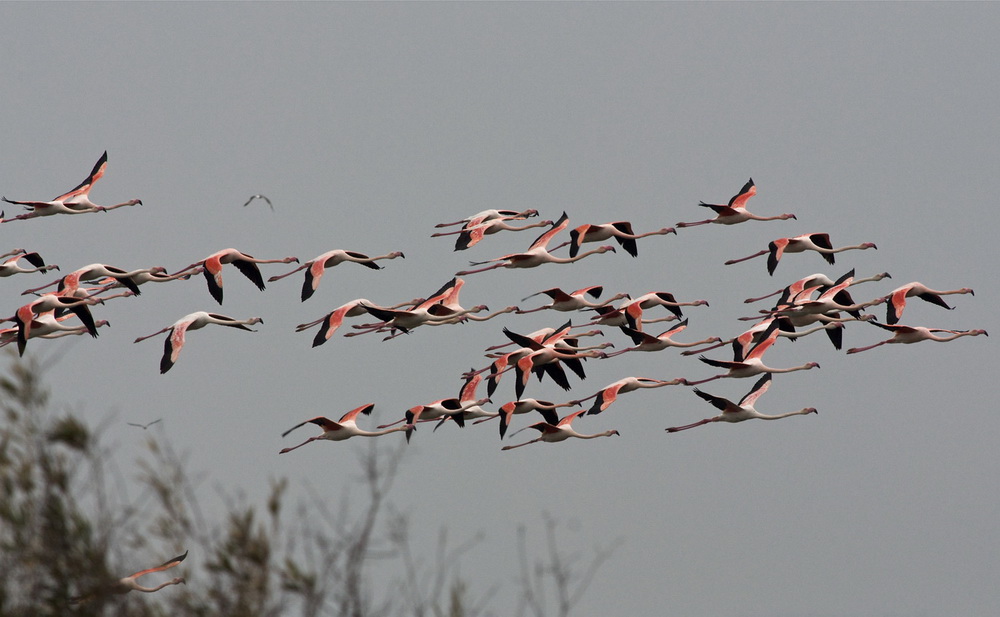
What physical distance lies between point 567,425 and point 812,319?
16.8ft

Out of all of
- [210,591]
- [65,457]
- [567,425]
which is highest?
[65,457]

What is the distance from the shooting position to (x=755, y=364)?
25.2 m

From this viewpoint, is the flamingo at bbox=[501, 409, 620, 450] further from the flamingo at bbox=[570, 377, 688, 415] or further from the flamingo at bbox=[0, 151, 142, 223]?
the flamingo at bbox=[0, 151, 142, 223]

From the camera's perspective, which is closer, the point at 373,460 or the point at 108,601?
the point at 108,601

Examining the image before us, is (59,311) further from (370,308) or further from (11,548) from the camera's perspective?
(11,548)

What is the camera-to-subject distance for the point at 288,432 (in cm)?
2214

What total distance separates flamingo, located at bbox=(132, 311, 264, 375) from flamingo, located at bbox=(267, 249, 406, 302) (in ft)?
4.12

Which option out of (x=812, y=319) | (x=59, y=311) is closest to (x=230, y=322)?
(x=59, y=311)

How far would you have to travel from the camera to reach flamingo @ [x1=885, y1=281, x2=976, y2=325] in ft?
89.9

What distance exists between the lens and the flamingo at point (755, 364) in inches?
968

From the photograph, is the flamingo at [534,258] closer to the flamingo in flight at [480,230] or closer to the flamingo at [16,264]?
the flamingo in flight at [480,230]

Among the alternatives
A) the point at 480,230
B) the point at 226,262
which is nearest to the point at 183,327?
the point at 226,262

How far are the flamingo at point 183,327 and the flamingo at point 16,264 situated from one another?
500cm

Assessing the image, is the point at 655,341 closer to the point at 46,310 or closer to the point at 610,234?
the point at 610,234
